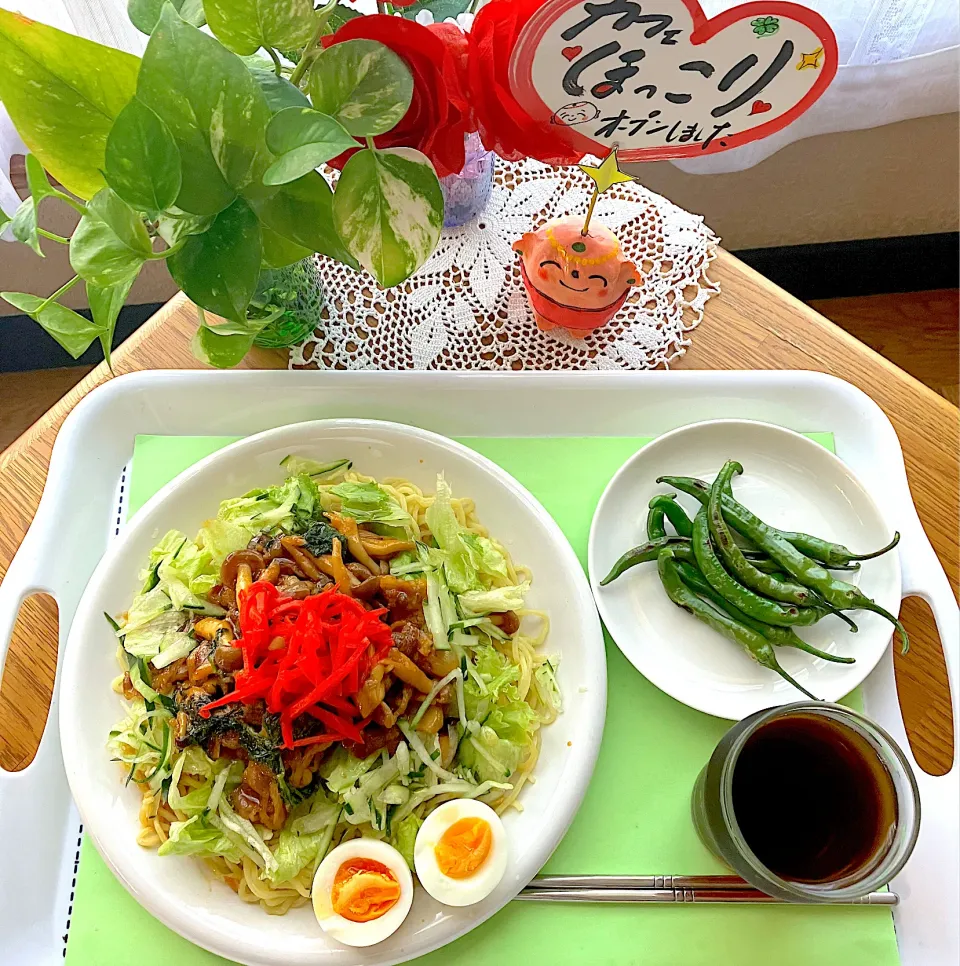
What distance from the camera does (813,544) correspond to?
1327mm

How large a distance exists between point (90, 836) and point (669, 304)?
1.32 meters

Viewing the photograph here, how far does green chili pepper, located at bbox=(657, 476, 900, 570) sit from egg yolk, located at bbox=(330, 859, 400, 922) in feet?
2.44

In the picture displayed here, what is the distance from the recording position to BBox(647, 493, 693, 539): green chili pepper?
135 cm

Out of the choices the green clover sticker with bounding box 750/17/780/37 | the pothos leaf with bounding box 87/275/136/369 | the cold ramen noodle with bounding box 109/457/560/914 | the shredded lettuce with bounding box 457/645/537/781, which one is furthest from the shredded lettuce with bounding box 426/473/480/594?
the green clover sticker with bounding box 750/17/780/37

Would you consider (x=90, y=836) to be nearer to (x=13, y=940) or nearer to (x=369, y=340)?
(x=13, y=940)

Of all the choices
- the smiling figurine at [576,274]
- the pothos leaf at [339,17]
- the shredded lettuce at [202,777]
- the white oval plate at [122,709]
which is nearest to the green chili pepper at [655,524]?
the white oval plate at [122,709]

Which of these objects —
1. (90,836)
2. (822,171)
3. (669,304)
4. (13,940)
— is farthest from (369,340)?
(822,171)

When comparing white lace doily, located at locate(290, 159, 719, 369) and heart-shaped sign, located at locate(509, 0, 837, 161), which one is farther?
white lace doily, located at locate(290, 159, 719, 369)

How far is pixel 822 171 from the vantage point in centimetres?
230

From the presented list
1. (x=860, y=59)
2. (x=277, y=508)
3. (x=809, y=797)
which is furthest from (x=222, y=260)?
(x=860, y=59)

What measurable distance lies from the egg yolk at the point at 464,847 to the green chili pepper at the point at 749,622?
1.63 ft

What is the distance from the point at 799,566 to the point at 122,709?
108cm

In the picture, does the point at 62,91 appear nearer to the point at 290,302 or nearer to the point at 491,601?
the point at 290,302

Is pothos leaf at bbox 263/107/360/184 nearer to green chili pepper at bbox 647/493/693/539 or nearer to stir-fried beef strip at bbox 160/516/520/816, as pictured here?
stir-fried beef strip at bbox 160/516/520/816
